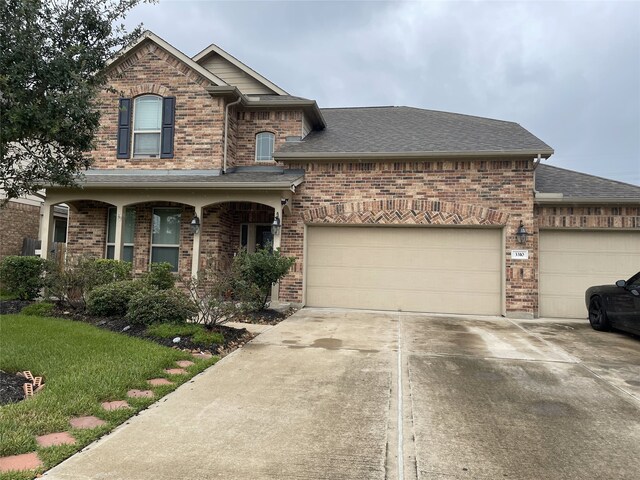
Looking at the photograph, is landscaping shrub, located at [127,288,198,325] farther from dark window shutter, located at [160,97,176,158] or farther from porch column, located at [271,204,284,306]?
dark window shutter, located at [160,97,176,158]

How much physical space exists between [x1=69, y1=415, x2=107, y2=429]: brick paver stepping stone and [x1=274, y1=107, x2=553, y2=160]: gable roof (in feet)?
27.6

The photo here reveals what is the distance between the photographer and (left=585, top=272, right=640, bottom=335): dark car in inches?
308

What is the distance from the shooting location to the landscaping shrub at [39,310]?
8.21 m

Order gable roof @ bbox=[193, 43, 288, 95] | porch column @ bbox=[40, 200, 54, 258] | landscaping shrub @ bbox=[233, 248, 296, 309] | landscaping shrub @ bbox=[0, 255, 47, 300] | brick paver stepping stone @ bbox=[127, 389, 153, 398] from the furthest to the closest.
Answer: gable roof @ bbox=[193, 43, 288, 95]
porch column @ bbox=[40, 200, 54, 258]
landscaping shrub @ bbox=[0, 255, 47, 300]
landscaping shrub @ bbox=[233, 248, 296, 309]
brick paver stepping stone @ bbox=[127, 389, 153, 398]

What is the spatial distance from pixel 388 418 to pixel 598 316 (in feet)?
23.7

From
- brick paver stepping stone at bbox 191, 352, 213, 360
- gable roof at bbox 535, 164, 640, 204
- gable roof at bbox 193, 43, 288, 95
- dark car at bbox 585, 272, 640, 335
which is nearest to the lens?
brick paver stepping stone at bbox 191, 352, 213, 360

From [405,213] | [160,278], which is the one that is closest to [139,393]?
[160,278]

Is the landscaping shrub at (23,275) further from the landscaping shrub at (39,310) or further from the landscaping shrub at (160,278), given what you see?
the landscaping shrub at (160,278)

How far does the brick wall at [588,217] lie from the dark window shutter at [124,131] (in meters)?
11.3

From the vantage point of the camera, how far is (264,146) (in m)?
12.7

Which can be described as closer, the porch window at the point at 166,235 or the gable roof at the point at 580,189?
the gable roof at the point at 580,189

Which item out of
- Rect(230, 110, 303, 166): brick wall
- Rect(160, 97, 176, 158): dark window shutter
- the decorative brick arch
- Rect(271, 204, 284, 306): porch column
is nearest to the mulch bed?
Rect(271, 204, 284, 306): porch column

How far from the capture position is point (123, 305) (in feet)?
26.3

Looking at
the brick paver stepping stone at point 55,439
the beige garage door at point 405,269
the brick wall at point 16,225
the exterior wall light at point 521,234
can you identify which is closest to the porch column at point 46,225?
the brick wall at point 16,225
